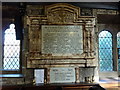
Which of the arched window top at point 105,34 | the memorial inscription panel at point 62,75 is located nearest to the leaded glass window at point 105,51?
the arched window top at point 105,34

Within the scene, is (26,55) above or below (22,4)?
below

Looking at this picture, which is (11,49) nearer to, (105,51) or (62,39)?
(62,39)

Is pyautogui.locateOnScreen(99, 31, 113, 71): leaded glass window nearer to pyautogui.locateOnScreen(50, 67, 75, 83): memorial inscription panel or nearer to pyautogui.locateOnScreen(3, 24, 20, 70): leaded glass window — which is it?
pyautogui.locateOnScreen(50, 67, 75, 83): memorial inscription panel

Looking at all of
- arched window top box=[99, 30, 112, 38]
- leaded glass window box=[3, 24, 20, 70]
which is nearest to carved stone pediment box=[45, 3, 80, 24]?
leaded glass window box=[3, 24, 20, 70]

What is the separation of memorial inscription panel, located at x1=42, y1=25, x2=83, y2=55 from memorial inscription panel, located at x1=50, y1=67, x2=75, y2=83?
0.46 metres

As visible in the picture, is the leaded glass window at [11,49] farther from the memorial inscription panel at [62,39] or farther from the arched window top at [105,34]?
the arched window top at [105,34]

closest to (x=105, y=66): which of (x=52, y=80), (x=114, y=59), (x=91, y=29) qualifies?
(x=114, y=59)

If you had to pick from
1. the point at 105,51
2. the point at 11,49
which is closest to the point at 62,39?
the point at 11,49

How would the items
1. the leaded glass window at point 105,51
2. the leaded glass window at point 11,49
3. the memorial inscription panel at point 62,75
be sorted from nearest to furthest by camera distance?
1. the memorial inscription panel at point 62,75
2. the leaded glass window at point 11,49
3. the leaded glass window at point 105,51

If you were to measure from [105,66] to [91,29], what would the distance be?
6.63ft

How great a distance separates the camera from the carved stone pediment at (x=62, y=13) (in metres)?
5.16

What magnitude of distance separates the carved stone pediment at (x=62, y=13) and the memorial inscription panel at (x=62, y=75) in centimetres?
130

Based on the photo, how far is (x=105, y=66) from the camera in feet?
22.0

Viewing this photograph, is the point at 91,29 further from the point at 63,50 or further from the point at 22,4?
the point at 22,4
